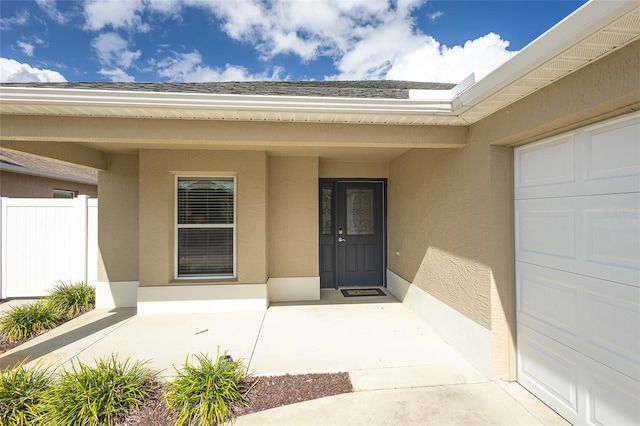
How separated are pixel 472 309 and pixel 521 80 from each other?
2.42 metres

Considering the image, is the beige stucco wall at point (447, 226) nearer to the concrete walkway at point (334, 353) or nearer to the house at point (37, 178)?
the concrete walkway at point (334, 353)

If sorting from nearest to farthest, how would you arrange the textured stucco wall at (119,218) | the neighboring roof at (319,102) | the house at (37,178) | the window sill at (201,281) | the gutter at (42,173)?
the neighboring roof at (319,102)
the window sill at (201,281)
the textured stucco wall at (119,218)
the gutter at (42,173)
the house at (37,178)

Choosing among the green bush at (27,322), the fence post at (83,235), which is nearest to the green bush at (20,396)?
the green bush at (27,322)

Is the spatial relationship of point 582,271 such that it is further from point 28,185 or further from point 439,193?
point 28,185

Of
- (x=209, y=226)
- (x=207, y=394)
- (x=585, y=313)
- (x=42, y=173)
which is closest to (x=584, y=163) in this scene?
(x=585, y=313)

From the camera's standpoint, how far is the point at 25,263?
5.98 meters

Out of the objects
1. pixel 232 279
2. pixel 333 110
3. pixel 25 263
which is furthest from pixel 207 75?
pixel 333 110

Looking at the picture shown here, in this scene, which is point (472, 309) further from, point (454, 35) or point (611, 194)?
point (454, 35)

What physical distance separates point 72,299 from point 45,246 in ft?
5.40

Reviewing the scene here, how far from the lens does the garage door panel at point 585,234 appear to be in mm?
1940

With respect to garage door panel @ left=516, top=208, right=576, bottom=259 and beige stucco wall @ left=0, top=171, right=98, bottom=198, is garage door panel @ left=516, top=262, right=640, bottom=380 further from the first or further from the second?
beige stucco wall @ left=0, top=171, right=98, bottom=198

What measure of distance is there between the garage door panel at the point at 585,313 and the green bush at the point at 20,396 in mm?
4477

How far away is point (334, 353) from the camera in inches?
142

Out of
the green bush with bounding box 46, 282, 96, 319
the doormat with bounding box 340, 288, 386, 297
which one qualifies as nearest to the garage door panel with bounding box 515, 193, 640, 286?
the doormat with bounding box 340, 288, 386, 297
